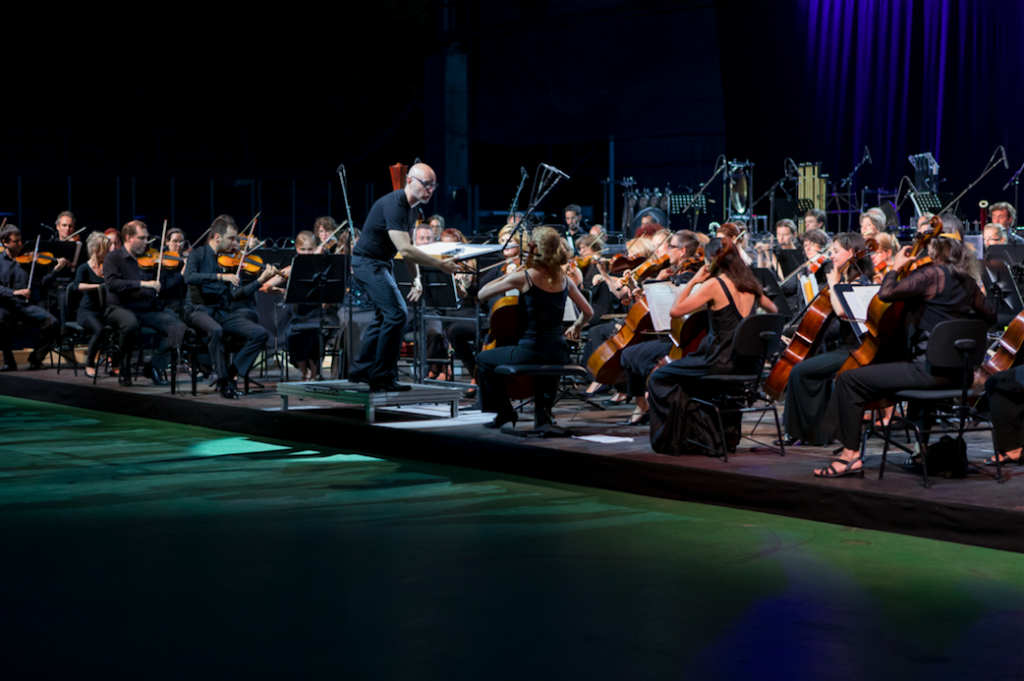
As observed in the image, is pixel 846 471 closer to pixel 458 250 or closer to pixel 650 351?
pixel 650 351

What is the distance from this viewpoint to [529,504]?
530 cm

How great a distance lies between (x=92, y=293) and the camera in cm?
933

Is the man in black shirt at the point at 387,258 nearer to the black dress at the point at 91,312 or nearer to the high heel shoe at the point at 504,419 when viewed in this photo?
the high heel shoe at the point at 504,419

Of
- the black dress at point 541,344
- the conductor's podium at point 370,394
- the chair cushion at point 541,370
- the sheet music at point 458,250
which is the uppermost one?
the sheet music at point 458,250

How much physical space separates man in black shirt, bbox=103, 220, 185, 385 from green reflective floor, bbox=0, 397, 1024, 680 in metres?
3.03

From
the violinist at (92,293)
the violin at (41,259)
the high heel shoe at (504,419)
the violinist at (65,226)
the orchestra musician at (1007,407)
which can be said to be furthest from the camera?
Result: the violinist at (65,226)

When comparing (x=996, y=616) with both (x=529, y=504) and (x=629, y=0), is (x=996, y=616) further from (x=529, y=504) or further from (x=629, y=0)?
(x=629, y=0)

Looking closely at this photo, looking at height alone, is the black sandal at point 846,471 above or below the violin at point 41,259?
below

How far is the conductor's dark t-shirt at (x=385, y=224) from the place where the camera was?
6.66 metres

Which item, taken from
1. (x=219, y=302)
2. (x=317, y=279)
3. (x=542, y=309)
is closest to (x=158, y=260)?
(x=219, y=302)

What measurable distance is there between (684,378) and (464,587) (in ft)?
7.08

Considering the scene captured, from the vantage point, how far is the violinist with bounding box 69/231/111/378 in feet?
30.2

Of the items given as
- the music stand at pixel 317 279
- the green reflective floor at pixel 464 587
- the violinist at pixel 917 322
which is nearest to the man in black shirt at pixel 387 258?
the music stand at pixel 317 279

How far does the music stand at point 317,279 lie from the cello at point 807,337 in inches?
118
